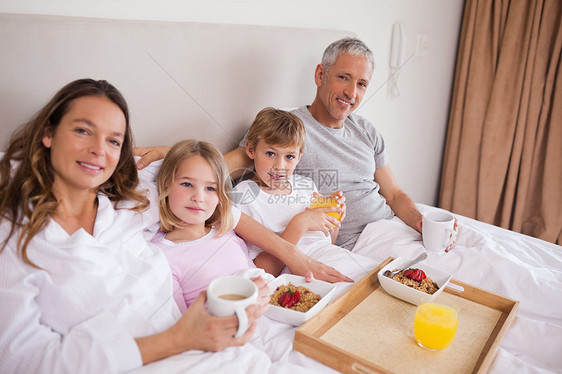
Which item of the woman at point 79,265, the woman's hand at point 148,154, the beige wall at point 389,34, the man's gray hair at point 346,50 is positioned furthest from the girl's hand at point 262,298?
the man's gray hair at point 346,50

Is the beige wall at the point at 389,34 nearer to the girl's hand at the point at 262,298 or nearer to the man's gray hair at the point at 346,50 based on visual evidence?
the man's gray hair at the point at 346,50

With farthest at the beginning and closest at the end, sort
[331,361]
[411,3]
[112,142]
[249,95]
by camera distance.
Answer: [411,3]
[249,95]
[112,142]
[331,361]

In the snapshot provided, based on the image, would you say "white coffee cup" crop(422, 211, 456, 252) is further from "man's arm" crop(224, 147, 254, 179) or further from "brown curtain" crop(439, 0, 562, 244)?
"brown curtain" crop(439, 0, 562, 244)

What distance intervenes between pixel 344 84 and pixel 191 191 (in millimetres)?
947

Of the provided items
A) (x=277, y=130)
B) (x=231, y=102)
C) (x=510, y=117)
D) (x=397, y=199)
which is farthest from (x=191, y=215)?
(x=510, y=117)

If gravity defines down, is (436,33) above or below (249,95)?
above

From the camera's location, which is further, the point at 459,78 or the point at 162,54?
the point at 459,78

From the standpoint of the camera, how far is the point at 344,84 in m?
1.90

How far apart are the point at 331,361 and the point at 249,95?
1163 mm

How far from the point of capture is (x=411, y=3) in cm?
265

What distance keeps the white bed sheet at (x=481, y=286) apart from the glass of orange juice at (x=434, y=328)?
17cm

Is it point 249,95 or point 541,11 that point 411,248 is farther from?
point 541,11

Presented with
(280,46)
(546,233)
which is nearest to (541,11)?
(546,233)

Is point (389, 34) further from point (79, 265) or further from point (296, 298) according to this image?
point (79, 265)
